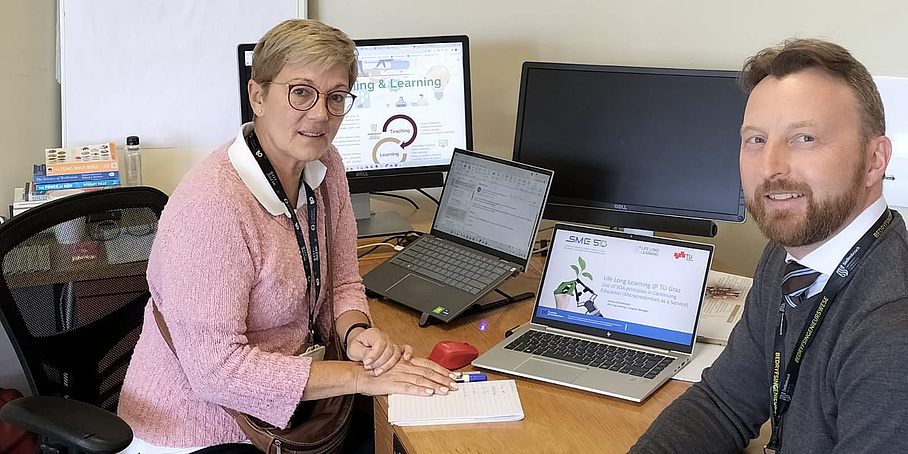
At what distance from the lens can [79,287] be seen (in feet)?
5.50

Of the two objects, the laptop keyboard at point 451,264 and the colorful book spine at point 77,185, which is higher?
the colorful book spine at point 77,185

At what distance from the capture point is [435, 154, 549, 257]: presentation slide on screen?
190 cm

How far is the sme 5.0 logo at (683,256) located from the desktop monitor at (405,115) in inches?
31.3

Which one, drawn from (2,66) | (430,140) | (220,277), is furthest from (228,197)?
(2,66)

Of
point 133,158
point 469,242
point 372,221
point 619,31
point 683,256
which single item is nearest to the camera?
point 683,256

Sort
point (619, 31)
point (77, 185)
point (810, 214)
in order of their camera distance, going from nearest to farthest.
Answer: point (810, 214) → point (77, 185) → point (619, 31)

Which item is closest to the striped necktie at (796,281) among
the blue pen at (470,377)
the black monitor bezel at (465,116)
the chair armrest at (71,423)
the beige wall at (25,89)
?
the blue pen at (470,377)

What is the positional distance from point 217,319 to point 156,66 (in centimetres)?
109

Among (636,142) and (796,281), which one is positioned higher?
(636,142)

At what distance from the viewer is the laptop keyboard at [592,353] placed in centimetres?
159

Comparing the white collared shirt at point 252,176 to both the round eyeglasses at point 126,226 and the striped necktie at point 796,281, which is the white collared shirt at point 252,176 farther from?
the striped necktie at point 796,281

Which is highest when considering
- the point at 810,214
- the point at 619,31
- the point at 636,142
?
the point at 619,31

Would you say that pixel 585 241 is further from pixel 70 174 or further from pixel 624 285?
pixel 70 174

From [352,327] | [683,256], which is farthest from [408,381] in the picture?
[683,256]
